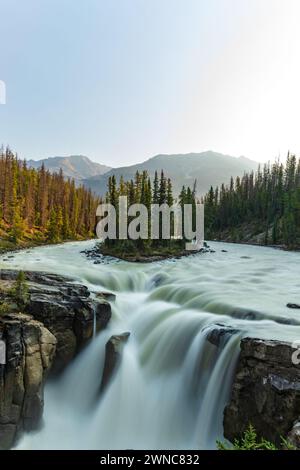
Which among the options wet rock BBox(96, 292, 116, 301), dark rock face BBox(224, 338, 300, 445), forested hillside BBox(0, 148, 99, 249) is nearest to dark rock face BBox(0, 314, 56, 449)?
wet rock BBox(96, 292, 116, 301)

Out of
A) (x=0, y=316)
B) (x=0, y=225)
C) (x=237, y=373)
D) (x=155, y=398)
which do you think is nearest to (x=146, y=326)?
(x=155, y=398)

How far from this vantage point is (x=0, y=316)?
11617mm

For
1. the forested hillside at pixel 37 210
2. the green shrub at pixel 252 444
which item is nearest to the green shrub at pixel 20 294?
the green shrub at pixel 252 444

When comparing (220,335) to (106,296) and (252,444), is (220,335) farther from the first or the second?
(106,296)

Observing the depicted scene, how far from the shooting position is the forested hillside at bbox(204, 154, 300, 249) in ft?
237

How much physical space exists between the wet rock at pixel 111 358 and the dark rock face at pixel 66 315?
138 centimetres

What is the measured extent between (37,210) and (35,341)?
69.4 m

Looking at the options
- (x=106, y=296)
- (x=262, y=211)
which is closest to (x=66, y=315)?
(x=106, y=296)

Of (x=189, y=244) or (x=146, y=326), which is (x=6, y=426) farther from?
(x=189, y=244)

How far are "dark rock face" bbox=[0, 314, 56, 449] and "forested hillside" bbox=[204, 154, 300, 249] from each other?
205 feet

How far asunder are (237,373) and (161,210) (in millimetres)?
45781

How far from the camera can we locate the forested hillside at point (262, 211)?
7212 centimetres

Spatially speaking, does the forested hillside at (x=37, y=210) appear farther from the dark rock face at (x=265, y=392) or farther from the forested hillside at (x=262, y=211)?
the forested hillside at (x=262, y=211)

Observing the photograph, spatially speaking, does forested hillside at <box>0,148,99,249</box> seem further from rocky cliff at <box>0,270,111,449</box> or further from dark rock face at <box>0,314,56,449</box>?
dark rock face at <box>0,314,56,449</box>
